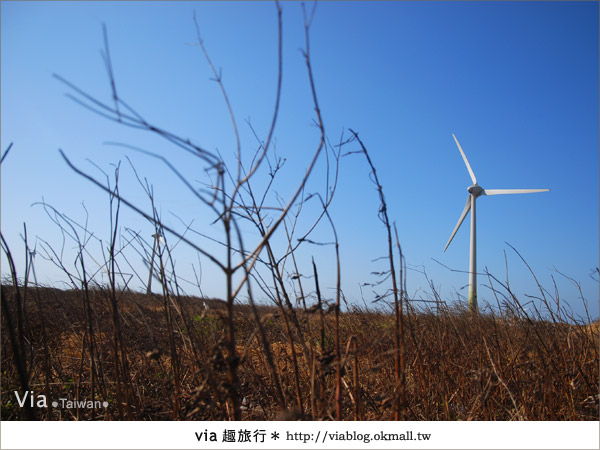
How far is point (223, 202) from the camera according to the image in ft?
4.04

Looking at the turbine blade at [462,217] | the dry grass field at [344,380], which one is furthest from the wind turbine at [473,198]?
the dry grass field at [344,380]

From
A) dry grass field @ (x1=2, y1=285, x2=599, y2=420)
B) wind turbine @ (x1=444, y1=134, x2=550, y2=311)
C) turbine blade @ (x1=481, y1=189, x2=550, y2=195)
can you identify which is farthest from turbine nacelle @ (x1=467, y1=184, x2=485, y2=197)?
dry grass field @ (x1=2, y1=285, x2=599, y2=420)

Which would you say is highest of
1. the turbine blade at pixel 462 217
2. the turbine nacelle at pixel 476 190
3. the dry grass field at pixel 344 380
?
the turbine nacelle at pixel 476 190

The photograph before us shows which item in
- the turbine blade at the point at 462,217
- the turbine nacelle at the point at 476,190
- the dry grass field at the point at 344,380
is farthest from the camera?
the turbine nacelle at the point at 476,190

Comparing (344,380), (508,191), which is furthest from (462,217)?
(344,380)

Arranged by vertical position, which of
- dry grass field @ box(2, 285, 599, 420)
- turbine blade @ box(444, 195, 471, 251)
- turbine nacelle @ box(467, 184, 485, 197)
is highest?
turbine nacelle @ box(467, 184, 485, 197)

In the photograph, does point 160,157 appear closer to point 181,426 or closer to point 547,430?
point 181,426

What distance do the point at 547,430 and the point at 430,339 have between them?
209 centimetres

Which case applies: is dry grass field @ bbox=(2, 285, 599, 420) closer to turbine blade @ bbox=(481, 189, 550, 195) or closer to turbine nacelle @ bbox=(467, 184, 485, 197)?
turbine blade @ bbox=(481, 189, 550, 195)

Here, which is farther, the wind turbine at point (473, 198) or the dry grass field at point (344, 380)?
the wind turbine at point (473, 198)

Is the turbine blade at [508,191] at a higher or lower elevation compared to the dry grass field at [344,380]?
higher

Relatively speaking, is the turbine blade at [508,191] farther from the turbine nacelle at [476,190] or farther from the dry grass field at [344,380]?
the dry grass field at [344,380]

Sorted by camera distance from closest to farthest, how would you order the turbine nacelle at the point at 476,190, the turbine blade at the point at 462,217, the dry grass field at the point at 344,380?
the dry grass field at the point at 344,380 → the turbine blade at the point at 462,217 → the turbine nacelle at the point at 476,190

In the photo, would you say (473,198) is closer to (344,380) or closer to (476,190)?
(476,190)
